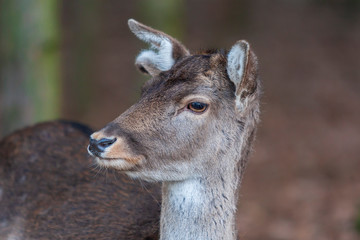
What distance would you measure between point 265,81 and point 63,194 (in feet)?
37.2

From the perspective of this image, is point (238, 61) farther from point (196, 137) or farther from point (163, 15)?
point (163, 15)

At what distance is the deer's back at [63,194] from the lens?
220 inches

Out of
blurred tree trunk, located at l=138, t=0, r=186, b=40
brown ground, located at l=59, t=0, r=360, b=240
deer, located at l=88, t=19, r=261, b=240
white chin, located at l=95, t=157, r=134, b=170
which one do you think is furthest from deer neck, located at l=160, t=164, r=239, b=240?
blurred tree trunk, located at l=138, t=0, r=186, b=40

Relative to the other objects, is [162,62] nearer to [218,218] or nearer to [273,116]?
[218,218]

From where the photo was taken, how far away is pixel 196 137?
15.3 feet

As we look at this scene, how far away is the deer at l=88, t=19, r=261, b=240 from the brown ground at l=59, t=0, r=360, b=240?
189cm

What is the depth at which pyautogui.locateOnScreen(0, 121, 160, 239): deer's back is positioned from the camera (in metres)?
5.60

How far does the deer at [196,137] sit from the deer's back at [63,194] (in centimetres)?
77

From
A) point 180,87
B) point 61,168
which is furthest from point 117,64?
point 180,87

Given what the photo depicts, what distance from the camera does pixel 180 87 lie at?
183 inches

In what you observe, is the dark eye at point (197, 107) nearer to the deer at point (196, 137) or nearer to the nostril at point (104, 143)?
the deer at point (196, 137)

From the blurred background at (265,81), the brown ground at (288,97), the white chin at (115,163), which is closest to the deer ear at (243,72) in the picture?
the white chin at (115,163)

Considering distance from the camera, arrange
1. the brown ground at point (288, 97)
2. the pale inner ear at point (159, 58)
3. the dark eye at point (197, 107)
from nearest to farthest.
Result: the dark eye at point (197, 107) < the pale inner ear at point (159, 58) < the brown ground at point (288, 97)

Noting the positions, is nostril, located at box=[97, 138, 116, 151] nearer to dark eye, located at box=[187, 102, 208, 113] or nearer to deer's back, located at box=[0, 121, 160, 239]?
dark eye, located at box=[187, 102, 208, 113]
